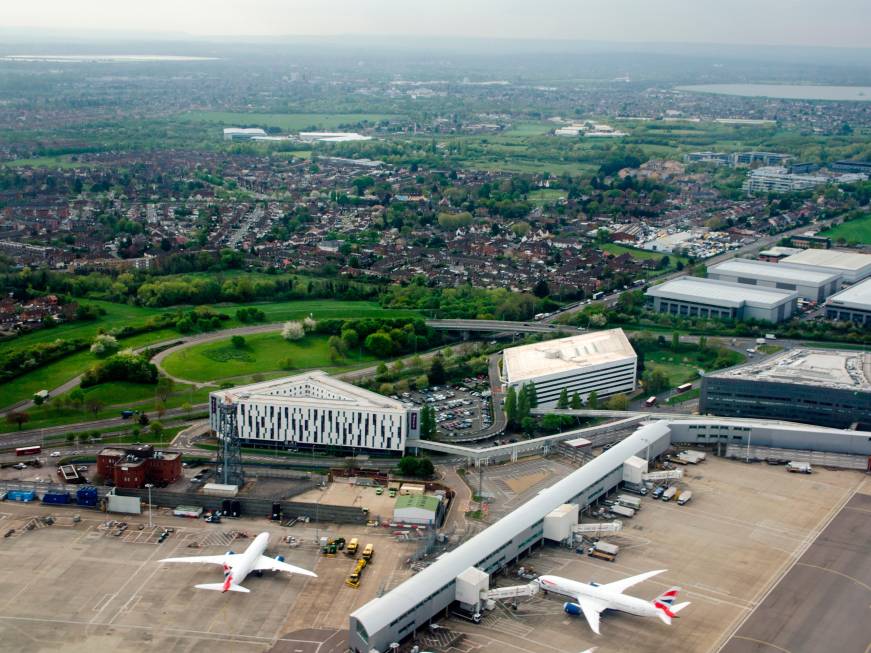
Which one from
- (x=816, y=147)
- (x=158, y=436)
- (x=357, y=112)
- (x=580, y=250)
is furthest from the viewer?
(x=357, y=112)

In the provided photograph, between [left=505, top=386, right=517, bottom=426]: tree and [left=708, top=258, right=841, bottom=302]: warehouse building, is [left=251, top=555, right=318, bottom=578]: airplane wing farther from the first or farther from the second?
[left=708, top=258, right=841, bottom=302]: warehouse building

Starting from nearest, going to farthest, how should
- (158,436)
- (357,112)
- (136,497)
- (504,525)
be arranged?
1. (504,525)
2. (136,497)
3. (158,436)
4. (357,112)

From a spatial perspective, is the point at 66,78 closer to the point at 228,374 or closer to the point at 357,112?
the point at 357,112

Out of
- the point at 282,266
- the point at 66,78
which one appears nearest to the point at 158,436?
the point at 282,266

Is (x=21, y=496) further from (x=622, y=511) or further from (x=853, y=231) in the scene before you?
(x=853, y=231)

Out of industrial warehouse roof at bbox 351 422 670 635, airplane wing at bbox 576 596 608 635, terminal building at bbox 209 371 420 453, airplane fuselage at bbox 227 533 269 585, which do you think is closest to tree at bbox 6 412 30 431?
terminal building at bbox 209 371 420 453

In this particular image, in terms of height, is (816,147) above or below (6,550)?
above

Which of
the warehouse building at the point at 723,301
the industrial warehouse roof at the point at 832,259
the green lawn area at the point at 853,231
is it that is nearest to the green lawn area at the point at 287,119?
the green lawn area at the point at 853,231

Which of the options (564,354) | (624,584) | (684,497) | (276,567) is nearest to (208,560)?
(276,567)
